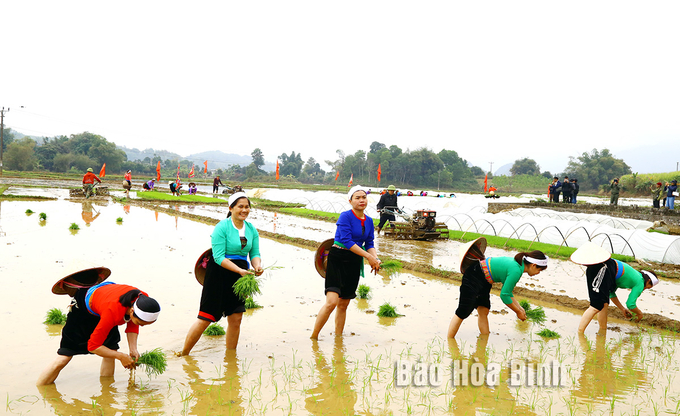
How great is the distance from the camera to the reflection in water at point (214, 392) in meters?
4.02

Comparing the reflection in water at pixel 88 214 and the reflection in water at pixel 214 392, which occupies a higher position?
the reflection in water at pixel 88 214

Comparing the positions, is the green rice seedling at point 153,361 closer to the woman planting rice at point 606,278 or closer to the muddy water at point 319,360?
the muddy water at point 319,360

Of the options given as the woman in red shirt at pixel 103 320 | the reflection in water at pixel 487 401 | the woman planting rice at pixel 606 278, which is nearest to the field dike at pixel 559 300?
the woman planting rice at pixel 606 278

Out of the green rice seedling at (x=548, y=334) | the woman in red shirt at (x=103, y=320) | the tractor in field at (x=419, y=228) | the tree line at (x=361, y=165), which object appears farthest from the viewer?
the tree line at (x=361, y=165)

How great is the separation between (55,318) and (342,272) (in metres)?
3.59

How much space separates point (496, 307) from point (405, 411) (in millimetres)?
4277

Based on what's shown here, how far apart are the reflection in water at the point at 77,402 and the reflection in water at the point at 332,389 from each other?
5.39ft

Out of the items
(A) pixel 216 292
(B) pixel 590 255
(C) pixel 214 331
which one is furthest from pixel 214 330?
(B) pixel 590 255

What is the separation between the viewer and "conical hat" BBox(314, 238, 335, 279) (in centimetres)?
584

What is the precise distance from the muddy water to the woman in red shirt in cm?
39

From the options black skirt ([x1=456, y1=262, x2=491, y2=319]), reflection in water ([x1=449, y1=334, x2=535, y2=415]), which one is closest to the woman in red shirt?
reflection in water ([x1=449, y1=334, x2=535, y2=415])

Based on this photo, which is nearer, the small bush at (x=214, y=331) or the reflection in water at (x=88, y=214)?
the small bush at (x=214, y=331)

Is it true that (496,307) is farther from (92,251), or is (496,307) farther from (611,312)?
(92,251)

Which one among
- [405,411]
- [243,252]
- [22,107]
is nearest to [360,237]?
[243,252]
